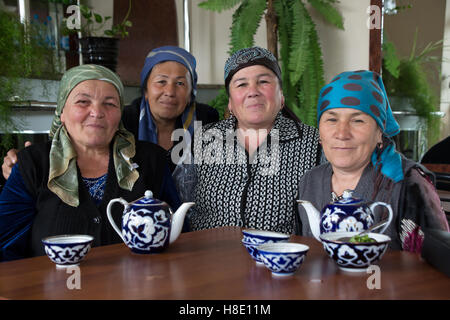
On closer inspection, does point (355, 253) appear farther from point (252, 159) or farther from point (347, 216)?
point (252, 159)

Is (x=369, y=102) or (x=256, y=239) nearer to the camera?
(x=256, y=239)

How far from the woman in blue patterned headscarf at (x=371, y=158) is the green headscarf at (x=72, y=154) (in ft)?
2.63

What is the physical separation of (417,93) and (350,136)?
266cm

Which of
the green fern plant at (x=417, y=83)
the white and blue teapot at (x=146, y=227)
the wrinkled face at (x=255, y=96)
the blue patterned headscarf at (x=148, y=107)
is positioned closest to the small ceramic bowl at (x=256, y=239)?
the white and blue teapot at (x=146, y=227)

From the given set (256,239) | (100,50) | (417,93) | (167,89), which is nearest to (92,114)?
(167,89)

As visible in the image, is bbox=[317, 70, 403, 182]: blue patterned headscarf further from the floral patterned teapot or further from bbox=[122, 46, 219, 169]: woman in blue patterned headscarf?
bbox=[122, 46, 219, 169]: woman in blue patterned headscarf

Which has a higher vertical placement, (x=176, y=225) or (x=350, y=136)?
(x=350, y=136)

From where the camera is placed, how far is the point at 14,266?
4.42ft

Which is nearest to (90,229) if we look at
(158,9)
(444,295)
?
(444,295)

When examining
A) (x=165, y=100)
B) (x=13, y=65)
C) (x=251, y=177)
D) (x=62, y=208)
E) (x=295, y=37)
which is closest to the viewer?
(x=62, y=208)

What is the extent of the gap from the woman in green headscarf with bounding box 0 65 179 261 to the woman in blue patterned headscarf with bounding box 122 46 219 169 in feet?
2.03

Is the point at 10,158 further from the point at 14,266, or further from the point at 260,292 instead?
the point at 260,292

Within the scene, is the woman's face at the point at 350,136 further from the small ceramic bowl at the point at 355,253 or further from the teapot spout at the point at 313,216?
the small ceramic bowl at the point at 355,253

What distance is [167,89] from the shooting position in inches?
107
